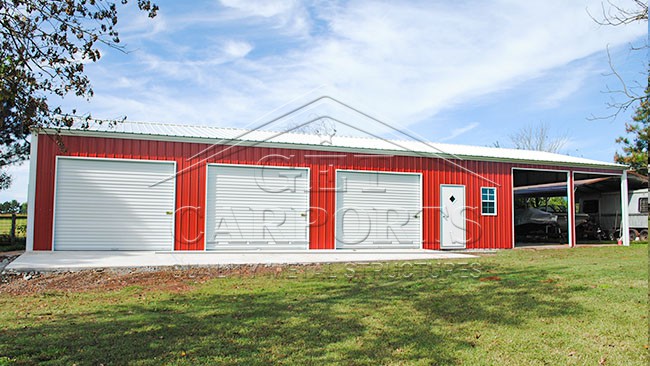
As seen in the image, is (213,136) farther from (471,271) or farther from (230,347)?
(230,347)

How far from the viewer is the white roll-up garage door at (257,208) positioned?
12523 millimetres

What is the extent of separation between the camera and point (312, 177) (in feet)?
44.0

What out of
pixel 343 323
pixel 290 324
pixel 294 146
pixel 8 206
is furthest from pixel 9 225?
pixel 343 323

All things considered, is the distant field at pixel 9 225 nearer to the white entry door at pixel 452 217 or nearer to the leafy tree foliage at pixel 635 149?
the white entry door at pixel 452 217

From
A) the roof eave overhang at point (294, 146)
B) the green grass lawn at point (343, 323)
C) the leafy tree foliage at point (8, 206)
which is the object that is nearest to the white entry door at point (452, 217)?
the roof eave overhang at point (294, 146)

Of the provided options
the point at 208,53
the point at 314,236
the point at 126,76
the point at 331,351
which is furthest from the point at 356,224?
the point at 331,351

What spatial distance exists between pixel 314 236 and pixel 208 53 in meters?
6.46

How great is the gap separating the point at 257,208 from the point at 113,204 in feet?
12.2

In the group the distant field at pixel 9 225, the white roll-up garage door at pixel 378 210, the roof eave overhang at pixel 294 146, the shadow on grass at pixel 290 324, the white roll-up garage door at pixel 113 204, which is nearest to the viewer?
the shadow on grass at pixel 290 324

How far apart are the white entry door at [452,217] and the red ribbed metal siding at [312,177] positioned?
0.19m

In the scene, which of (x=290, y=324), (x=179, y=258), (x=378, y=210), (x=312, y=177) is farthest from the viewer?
(x=378, y=210)

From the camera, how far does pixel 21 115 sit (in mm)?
5250

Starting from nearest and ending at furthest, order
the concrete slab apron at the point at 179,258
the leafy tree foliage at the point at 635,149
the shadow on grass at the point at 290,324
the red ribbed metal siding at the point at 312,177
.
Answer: the shadow on grass at the point at 290,324
the concrete slab apron at the point at 179,258
the red ribbed metal siding at the point at 312,177
the leafy tree foliage at the point at 635,149

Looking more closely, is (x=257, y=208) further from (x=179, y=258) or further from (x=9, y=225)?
(x=9, y=225)
